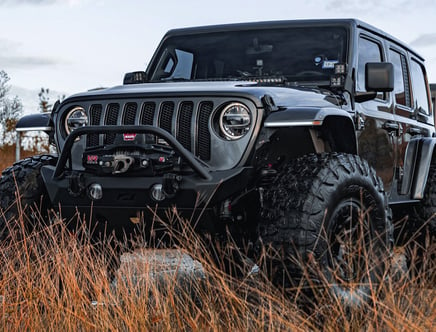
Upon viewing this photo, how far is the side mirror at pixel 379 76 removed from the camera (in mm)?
5535

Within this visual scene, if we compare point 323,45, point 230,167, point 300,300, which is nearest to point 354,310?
point 300,300

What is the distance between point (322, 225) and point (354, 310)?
582 millimetres

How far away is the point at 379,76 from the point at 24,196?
2559 millimetres

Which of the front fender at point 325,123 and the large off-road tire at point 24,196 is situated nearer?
the front fender at point 325,123

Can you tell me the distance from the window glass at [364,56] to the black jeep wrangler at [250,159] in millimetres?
30

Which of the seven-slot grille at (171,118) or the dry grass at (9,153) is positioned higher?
the seven-slot grille at (171,118)

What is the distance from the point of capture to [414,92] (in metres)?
7.61

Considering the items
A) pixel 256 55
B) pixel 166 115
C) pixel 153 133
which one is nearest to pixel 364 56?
pixel 256 55

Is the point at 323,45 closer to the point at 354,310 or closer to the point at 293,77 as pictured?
the point at 293,77

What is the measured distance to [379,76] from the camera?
5547mm

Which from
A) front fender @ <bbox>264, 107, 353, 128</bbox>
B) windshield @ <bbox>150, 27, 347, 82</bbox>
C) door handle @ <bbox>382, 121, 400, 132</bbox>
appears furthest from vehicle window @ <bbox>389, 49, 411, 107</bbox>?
front fender @ <bbox>264, 107, 353, 128</bbox>

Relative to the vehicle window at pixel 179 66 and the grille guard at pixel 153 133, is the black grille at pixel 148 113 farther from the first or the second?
the vehicle window at pixel 179 66

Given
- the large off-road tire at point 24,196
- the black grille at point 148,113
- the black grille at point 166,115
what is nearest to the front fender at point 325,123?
the black grille at point 166,115

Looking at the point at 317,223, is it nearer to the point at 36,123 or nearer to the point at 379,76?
the point at 379,76
